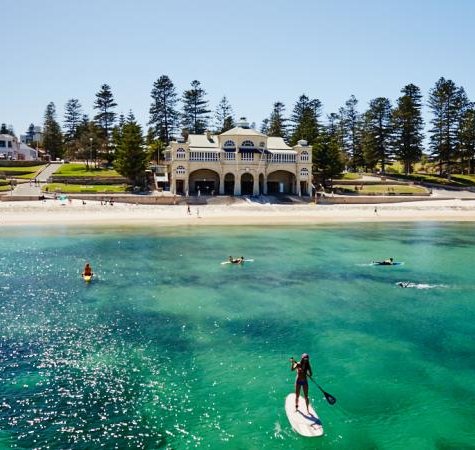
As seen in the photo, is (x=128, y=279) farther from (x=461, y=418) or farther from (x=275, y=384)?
(x=461, y=418)

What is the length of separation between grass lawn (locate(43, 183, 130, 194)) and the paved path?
1.57 m

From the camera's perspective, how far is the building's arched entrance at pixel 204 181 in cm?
7431

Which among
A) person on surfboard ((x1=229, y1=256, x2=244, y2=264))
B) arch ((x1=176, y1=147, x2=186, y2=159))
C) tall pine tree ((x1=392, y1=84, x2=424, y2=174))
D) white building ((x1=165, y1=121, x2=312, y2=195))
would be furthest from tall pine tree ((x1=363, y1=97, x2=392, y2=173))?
person on surfboard ((x1=229, y1=256, x2=244, y2=264))

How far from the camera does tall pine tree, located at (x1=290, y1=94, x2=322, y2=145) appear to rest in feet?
277

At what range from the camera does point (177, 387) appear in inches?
593

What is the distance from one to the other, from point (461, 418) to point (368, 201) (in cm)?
5926

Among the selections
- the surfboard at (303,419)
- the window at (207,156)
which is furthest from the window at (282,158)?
the surfboard at (303,419)

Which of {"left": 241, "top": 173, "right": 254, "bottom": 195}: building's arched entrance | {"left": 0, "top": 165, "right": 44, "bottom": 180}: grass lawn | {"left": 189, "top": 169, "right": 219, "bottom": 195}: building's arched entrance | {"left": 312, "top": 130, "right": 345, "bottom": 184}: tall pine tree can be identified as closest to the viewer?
{"left": 189, "top": 169, "right": 219, "bottom": 195}: building's arched entrance

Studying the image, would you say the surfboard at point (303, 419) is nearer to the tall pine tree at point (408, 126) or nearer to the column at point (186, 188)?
the column at point (186, 188)

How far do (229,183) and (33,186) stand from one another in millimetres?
29072

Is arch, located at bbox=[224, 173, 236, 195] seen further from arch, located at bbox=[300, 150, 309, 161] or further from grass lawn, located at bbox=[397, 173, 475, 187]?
grass lawn, located at bbox=[397, 173, 475, 187]

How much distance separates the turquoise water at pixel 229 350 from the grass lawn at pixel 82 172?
43.0 m

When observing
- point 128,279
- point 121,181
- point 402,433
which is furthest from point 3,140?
point 402,433

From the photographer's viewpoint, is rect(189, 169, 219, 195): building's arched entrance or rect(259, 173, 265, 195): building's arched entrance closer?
rect(259, 173, 265, 195): building's arched entrance
